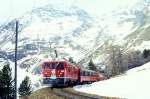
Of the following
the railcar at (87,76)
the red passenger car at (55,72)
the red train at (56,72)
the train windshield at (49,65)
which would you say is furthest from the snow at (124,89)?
the train windshield at (49,65)

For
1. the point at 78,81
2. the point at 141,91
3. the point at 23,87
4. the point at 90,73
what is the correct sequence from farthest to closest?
the point at 23,87 → the point at 90,73 → the point at 78,81 → the point at 141,91

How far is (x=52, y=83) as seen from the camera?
60156mm

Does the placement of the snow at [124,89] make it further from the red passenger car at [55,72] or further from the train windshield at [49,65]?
the train windshield at [49,65]

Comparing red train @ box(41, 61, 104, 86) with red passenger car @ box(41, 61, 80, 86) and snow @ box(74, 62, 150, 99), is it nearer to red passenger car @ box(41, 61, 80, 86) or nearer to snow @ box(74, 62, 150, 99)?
red passenger car @ box(41, 61, 80, 86)

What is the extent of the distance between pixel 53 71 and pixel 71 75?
15.2 ft

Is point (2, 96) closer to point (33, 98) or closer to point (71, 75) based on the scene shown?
point (71, 75)

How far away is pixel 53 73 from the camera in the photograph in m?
60.3

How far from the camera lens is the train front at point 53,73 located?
60.0 meters

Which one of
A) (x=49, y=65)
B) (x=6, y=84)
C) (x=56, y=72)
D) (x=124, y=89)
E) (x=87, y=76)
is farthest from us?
(x=6, y=84)

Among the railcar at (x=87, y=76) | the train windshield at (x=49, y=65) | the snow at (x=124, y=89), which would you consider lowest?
the snow at (x=124, y=89)

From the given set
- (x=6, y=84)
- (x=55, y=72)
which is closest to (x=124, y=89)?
(x=55, y=72)

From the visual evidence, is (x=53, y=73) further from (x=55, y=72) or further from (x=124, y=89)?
(x=124, y=89)

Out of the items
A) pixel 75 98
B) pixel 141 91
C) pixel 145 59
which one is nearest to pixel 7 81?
pixel 141 91

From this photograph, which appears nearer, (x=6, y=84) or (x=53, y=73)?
(x=53, y=73)
